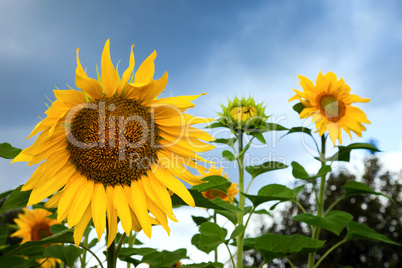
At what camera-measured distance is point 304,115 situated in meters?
3.47

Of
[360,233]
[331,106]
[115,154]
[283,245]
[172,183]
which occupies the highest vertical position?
[331,106]

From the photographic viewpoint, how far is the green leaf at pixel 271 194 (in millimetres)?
2327

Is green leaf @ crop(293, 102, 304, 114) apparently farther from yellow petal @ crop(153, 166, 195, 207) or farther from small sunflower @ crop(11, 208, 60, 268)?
small sunflower @ crop(11, 208, 60, 268)

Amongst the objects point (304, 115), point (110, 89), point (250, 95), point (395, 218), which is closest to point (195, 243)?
point (250, 95)

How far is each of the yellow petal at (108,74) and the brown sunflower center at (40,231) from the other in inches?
116

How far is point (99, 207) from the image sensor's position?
69.0 inches

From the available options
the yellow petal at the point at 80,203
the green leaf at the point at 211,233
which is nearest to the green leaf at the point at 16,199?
the yellow petal at the point at 80,203

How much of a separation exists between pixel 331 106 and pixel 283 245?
5.33 feet

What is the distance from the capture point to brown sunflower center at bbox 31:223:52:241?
13.8ft

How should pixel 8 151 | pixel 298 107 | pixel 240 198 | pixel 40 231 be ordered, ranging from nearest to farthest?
pixel 8 151
pixel 240 198
pixel 298 107
pixel 40 231

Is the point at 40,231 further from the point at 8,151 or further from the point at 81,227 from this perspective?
the point at 81,227

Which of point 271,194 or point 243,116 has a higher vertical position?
point 243,116

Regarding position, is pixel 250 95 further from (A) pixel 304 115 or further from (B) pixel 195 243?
(B) pixel 195 243

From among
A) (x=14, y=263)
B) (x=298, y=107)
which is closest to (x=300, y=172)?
(x=298, y=107)
